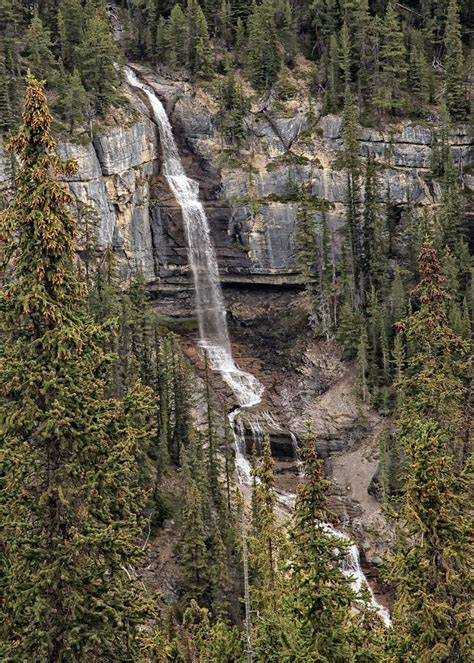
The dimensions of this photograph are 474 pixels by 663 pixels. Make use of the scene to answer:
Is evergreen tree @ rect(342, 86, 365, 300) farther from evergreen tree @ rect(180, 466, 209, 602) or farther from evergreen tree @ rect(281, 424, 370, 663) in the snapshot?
evergreen tree @ rect(281, 424, 370, 663)

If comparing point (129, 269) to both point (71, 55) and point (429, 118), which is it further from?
point (429, 118)

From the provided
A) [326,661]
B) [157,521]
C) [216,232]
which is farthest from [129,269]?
[326,661]

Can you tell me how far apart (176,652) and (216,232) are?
52347 millimetres

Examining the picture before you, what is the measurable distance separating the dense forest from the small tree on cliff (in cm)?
5

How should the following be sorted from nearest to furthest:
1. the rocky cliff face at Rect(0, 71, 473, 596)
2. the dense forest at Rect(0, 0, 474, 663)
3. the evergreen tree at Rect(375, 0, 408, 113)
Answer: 1. the dense forest at Rect(0, 0, 474, 663)
2. the rocky cliff face at Rect(0, 71, 473, 596)
3. the evergreen tree at Rect(375, 0, 408, 113)

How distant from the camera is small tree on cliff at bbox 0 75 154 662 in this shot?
471 inches

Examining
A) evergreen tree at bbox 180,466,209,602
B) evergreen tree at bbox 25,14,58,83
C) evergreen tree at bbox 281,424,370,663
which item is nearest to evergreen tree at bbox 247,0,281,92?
evergreen tree at bbox 25,14,58,83

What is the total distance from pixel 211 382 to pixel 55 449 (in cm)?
4624

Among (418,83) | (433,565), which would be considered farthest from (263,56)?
(433,565)

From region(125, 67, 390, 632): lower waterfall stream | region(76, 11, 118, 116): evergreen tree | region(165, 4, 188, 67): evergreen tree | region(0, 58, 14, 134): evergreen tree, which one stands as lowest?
region(125, 67, 390, 632): lower waterfall stream

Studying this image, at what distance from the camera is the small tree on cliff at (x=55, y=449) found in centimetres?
1196

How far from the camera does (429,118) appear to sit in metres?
74.7

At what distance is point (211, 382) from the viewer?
58719 millimetres

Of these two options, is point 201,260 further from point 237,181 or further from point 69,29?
point 69,29
